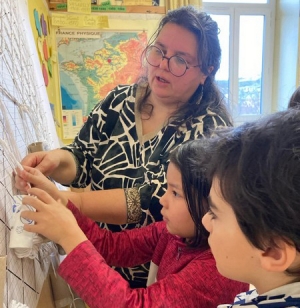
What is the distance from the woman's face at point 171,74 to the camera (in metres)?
0.92

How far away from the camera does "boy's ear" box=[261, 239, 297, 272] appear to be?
465 mm

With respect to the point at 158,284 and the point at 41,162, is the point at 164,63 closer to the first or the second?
the point at 41,162

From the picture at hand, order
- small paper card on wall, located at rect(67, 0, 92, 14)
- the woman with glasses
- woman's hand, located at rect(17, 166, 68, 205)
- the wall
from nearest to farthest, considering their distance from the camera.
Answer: woman's hand, located at rect(17, 166, 68, 205), the woman with glasses, small paper card on wall, located at rect(67, 0, 92, 14), the wall

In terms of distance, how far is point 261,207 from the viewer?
18.1 inches

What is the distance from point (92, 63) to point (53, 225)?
184 centimetres

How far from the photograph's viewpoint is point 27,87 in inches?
37.1

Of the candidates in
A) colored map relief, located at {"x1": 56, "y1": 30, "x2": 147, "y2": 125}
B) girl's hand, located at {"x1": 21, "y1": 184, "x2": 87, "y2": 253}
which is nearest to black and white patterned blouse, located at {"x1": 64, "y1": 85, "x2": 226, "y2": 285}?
girl's hand, located at {"x1": 21, "y1": 184, "x2": 87, "y2": 253}

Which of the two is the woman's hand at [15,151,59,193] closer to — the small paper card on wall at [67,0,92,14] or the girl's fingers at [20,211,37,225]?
the girl's fingers at [20,211,37,225]

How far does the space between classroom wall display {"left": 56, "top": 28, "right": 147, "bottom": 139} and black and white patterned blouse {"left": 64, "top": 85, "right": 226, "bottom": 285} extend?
137cm

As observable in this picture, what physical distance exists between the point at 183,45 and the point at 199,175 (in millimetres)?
391

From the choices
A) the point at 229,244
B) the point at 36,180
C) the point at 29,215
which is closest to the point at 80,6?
the point at 36,180

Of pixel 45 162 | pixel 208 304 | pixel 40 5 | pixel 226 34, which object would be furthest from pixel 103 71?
pixel 208 304

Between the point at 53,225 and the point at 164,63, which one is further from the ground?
the point at 164,63

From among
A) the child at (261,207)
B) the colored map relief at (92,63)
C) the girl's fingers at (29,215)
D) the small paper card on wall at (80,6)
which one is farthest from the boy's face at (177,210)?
the small paper card on wall at (80,6)
